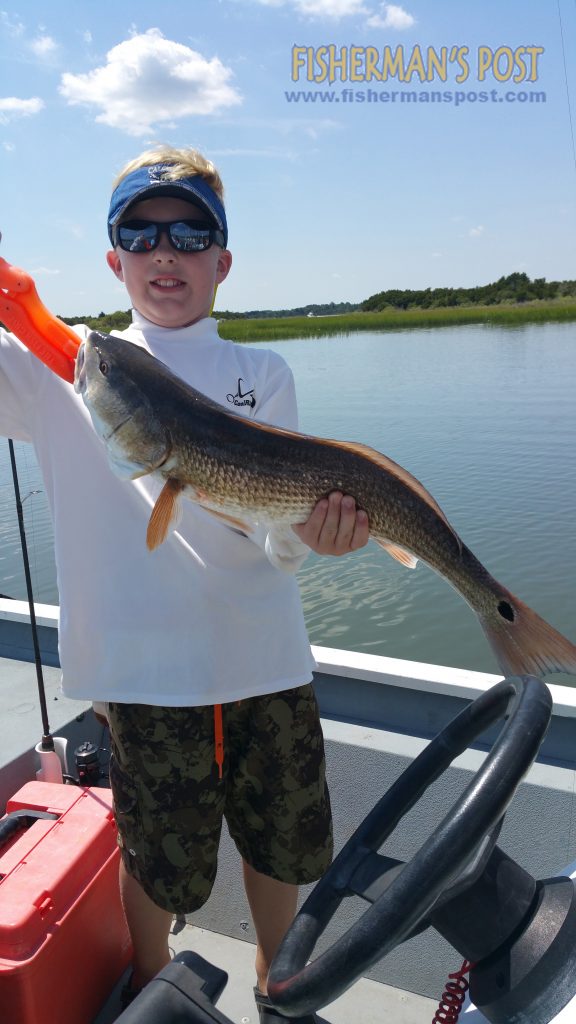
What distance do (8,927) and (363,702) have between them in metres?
1.57

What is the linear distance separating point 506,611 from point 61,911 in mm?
1599

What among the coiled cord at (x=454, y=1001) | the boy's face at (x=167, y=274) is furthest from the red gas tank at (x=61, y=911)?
the boy's face at (x=167, y=274)

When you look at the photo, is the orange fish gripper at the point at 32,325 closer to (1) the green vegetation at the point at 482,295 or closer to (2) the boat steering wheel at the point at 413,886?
(2) the boat steering wheel at the point at 413,886

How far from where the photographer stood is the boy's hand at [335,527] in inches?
80.7

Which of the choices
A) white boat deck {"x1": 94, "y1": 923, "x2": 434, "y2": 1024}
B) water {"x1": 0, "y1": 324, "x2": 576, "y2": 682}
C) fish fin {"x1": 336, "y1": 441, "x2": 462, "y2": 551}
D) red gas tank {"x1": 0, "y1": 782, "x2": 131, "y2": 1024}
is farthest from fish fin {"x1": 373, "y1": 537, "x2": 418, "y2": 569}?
water {"x1": 0, "y1": 324, "x2": 576, "y2": 682}

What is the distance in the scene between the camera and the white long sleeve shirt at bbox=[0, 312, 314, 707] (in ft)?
7.09

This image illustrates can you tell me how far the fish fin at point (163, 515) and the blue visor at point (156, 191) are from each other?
0.86 metres

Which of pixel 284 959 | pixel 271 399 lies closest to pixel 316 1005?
pixel 284 959

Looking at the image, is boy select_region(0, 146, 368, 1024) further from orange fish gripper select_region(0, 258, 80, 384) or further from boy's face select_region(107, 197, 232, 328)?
orange fish gripper select_region(0, 258, 80, 384)

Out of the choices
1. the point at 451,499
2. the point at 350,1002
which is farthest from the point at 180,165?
the point at 451,499

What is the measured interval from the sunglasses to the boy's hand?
89 centimetres

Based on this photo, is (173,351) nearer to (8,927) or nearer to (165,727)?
(165,727)

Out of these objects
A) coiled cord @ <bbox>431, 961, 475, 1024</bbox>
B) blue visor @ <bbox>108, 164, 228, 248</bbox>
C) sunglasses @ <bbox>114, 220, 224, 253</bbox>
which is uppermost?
blue visor @ <bbox>108, 164, 228, 248</bbox>

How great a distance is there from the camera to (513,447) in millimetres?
16312
